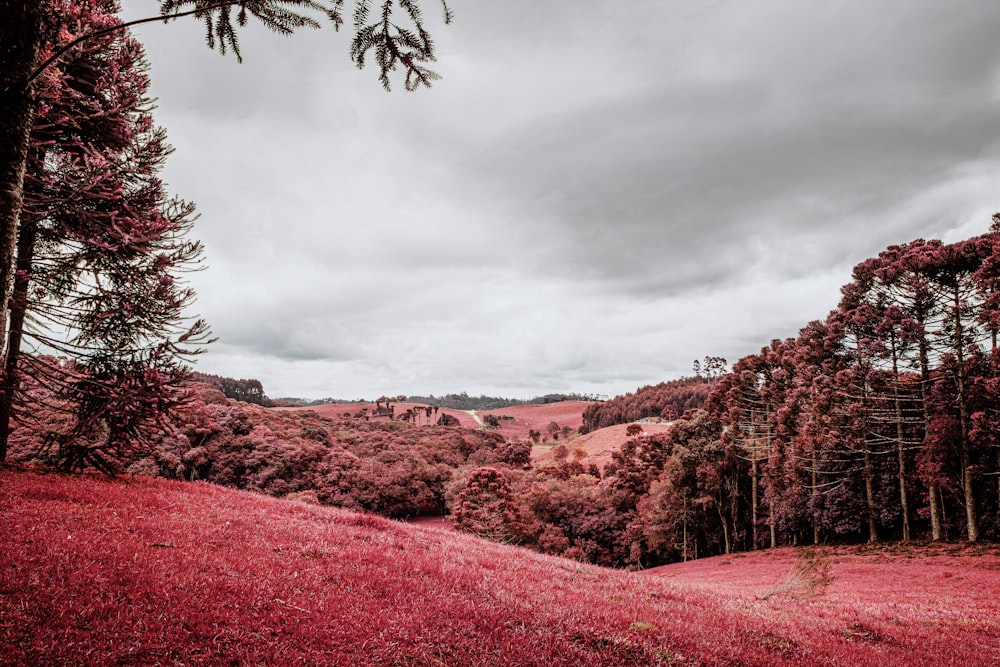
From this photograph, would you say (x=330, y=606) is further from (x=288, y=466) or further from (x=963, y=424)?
(x=288, y=466)

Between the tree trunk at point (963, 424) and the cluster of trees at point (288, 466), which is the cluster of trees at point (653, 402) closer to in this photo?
the cluster of trees at point (288, 466)

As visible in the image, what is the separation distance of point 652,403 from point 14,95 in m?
174

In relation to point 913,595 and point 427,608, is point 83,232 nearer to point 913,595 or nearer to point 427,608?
point 427,608

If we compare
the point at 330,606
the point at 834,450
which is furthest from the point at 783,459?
the point at 330,606

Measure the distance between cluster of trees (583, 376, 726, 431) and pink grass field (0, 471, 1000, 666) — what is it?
135 m

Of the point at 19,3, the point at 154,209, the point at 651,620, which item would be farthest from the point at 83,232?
the point at 651,620

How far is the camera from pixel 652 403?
166 meters

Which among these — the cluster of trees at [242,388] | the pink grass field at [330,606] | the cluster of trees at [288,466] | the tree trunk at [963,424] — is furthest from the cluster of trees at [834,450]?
the cluster of trees at [242,388]

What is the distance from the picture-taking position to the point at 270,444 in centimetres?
6072

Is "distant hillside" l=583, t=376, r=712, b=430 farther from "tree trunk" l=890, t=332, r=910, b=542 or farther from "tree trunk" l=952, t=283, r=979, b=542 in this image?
"tree trunk" l=952, t=283, r=979, b=542

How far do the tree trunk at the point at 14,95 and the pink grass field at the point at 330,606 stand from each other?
477 centimetres

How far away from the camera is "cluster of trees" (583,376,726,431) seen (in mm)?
152000

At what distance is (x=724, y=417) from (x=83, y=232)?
5215 centimetres

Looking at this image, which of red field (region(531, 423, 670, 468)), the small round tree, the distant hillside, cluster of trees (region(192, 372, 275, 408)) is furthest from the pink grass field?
cluster of trees (region(192, 372, 275, 408))
